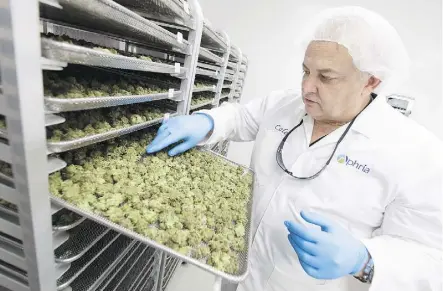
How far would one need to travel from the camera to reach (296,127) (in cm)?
142

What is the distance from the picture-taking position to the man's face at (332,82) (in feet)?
3.65

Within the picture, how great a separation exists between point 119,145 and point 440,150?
1395 millimetres

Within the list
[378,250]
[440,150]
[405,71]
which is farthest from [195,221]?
[405,71]

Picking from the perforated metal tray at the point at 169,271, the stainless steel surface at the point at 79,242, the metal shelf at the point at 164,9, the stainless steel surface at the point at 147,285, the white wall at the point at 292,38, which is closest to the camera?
the stainless steel surface at the point at 79,242

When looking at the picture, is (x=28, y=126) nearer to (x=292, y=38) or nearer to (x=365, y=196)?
(x=365, y=196)

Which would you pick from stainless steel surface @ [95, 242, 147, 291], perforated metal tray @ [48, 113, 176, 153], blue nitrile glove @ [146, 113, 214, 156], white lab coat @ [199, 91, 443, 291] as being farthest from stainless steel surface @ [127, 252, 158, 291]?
perforated metal tray @ [48, 113, 176, 153]

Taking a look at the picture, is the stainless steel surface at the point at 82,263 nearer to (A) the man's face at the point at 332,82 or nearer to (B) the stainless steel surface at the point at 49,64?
(B) the stainless steel surface at the point at 49,64

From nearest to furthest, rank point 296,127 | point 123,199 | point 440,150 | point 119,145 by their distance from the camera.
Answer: point 123,199, point 440,150, point 119,145, point 296,127

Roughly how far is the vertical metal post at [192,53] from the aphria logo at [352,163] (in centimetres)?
87

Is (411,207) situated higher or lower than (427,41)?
lower

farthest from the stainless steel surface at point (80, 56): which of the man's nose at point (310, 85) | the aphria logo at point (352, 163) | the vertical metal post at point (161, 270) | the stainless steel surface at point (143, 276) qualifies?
the vertical metal post at point (161, 270)

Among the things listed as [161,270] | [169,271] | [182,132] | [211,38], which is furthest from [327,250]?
[169,271]

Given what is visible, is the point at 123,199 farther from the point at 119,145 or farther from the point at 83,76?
the point at 83,76

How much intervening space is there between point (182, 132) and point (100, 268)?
28.3 inches
